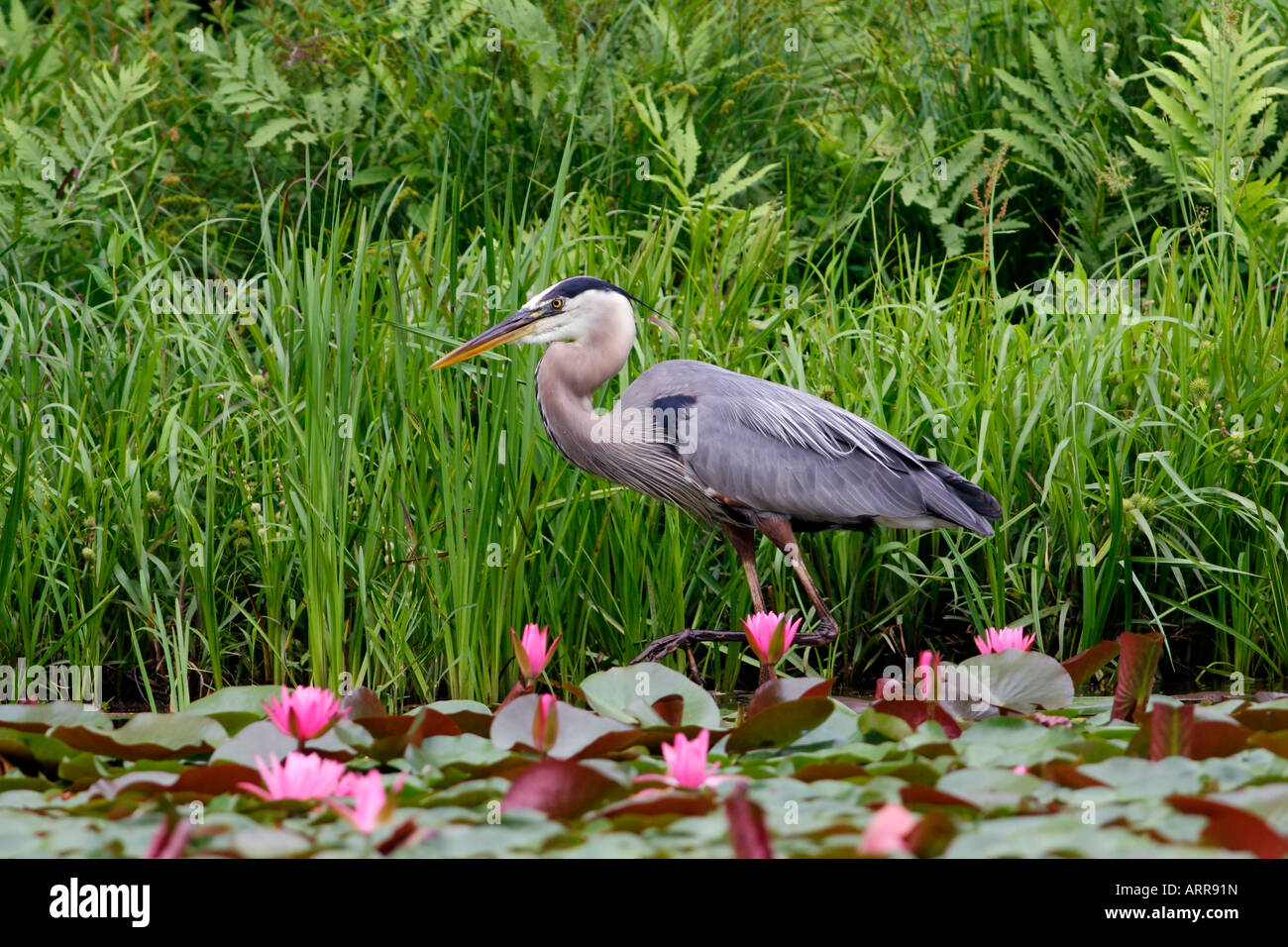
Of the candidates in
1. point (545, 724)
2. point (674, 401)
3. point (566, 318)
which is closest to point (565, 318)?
point (566, 318)

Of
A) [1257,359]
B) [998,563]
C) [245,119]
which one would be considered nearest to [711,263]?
[998,563]

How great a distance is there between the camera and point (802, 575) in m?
4.14

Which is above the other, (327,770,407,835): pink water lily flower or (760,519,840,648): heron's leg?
(760,519,840,648): heron's leg

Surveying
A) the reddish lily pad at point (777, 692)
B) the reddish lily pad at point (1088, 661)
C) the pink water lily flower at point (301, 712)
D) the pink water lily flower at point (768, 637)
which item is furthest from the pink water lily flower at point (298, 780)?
the reddish lily pad at point (1088, 661)

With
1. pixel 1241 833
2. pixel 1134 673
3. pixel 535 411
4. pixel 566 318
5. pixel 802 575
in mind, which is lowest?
pixel 1241 833

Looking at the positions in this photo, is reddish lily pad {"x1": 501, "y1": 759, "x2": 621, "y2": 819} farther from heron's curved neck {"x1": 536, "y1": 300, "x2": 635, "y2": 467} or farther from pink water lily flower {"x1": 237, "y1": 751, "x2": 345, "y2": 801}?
heron's curved neck {"x1": 536, "y1": 300, "x2": 635, "y2": 467}

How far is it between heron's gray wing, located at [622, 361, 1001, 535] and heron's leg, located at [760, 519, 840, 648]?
57mm

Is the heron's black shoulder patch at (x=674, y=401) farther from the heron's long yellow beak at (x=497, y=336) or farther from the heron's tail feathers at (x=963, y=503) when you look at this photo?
the heron's tail feathers at (x=963, y=503)

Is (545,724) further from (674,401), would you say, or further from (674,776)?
(674,401)

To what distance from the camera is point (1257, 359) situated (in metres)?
4.60

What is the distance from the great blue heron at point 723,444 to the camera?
13.6 feet

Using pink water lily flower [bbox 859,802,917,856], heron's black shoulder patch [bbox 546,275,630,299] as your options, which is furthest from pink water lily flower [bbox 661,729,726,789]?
heron's black shoulder patch [bbox 546,275,630,299]

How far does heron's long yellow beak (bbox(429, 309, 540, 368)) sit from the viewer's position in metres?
4.02

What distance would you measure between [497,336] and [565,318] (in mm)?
226
